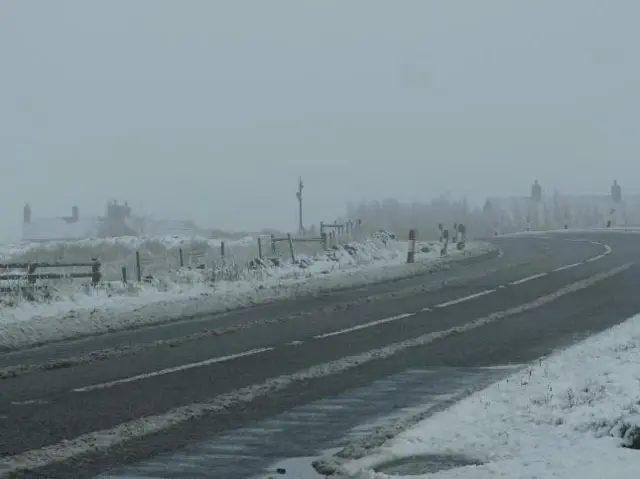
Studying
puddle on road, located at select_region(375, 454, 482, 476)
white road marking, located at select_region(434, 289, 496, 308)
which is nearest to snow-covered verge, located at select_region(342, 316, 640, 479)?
puddle on road, located at select_region(375, 454, 482, 476)

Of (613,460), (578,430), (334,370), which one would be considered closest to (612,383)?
(578,430)

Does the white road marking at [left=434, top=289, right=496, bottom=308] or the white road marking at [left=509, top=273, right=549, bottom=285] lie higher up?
the white road marking at [left=509, top=273, right=549, bottom=285]

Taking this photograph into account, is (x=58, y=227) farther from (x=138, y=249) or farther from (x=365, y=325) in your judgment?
(x=365, y=325)

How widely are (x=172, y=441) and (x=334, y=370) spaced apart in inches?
139

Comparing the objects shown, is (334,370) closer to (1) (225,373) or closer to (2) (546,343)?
(1) (225,373)

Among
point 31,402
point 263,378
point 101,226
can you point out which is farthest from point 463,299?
point 101,226

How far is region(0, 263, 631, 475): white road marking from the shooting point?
6.40m

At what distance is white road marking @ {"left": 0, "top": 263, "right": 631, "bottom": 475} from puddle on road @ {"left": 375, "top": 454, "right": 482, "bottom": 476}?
2.18 meters

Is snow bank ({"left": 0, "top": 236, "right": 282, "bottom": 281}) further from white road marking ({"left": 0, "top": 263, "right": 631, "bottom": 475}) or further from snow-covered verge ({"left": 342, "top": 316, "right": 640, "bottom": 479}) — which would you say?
snow-covered verge ({"left": 342, "top": 316, "right": 640, "bottom": 479})

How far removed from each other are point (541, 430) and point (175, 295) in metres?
13.0

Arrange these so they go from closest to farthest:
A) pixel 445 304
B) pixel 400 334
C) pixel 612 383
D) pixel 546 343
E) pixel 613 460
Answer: pixel 613 460 < pixel 612 383 < pixel 546 343 < pixel 400 334 < pixel 445 304

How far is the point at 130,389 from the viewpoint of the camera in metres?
8.95

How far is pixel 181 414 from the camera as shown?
25.5 feet

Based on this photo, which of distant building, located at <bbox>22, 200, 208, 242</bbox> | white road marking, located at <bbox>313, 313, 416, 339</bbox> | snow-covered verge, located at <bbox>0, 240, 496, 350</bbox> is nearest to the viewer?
white road marking, located at <bbox>313, 313, 416, 339</bbox>
